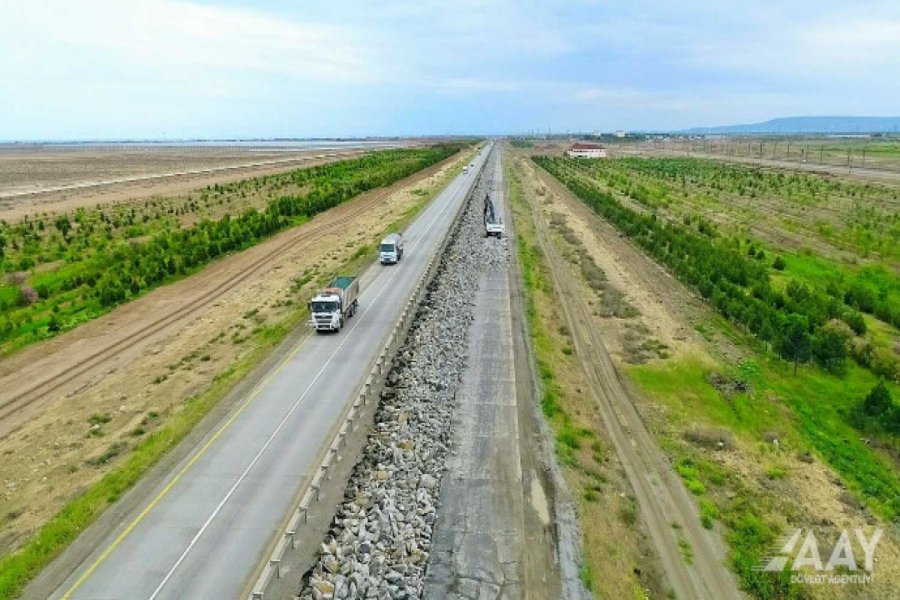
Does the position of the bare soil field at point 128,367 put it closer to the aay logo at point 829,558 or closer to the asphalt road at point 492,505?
the asphalt road at point 492,505

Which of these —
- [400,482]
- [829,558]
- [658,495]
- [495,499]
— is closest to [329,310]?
[400,482]

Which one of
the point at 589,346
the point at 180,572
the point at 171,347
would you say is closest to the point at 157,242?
the point at 171,347

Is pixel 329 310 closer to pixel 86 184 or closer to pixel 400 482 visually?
pixel 400 482

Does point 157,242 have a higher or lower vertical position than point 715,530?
higher

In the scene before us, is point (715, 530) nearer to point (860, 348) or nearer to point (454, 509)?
point (454, 509)

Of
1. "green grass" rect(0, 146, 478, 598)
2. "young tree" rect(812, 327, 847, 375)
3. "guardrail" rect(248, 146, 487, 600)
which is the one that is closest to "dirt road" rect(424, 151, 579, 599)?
"guardrail" rect(248, 146, 487, 600)
